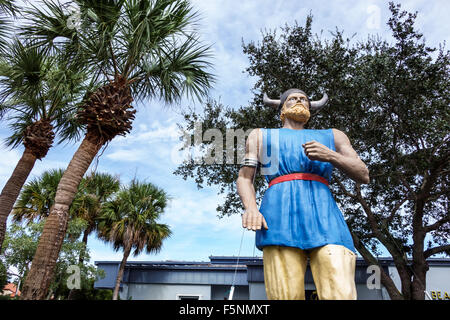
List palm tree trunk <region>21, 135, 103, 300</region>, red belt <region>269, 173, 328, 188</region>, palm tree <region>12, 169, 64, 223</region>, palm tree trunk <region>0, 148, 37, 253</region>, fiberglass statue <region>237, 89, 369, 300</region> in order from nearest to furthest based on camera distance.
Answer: fiberglass statue <region>237, 89, 369, 300</region> < red belt <region>269, 173, 328, 188</region> < palm tree trunk <region>21, 135, 103, 300</region> < palm tree trunk <region>0, 148, 37, 253</region> < palm tree <region>12, 169, 64, 223</region>

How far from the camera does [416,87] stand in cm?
817

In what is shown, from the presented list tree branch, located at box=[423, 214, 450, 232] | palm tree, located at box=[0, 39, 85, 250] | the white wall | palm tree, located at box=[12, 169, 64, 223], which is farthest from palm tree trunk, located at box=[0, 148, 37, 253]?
tree branch, located at box=[423, 214, 450, 232]

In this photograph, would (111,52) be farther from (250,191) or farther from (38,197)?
(38,197)

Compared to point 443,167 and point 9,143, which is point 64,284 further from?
point 443,167

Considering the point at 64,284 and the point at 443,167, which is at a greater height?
the point at 443,167

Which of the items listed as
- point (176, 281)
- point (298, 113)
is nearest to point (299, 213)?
point (298, 113)

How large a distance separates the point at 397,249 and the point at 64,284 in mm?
12606

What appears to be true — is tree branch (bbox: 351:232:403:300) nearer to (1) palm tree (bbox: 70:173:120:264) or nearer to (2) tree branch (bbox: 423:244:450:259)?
(2) tree branch (bbox: 423:244:450:259)

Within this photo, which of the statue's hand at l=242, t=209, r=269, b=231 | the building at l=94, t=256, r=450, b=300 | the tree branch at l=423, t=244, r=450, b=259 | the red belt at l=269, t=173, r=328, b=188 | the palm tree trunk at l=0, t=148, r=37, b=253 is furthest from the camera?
the building at l=94, t=256, r=450, b=300

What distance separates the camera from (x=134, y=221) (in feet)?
42.7

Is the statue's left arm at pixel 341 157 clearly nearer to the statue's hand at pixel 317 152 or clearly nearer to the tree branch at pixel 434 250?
the statue's hand at pixel 317 152

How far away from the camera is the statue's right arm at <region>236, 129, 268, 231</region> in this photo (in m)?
2.16

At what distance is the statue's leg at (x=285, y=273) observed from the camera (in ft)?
6.79
